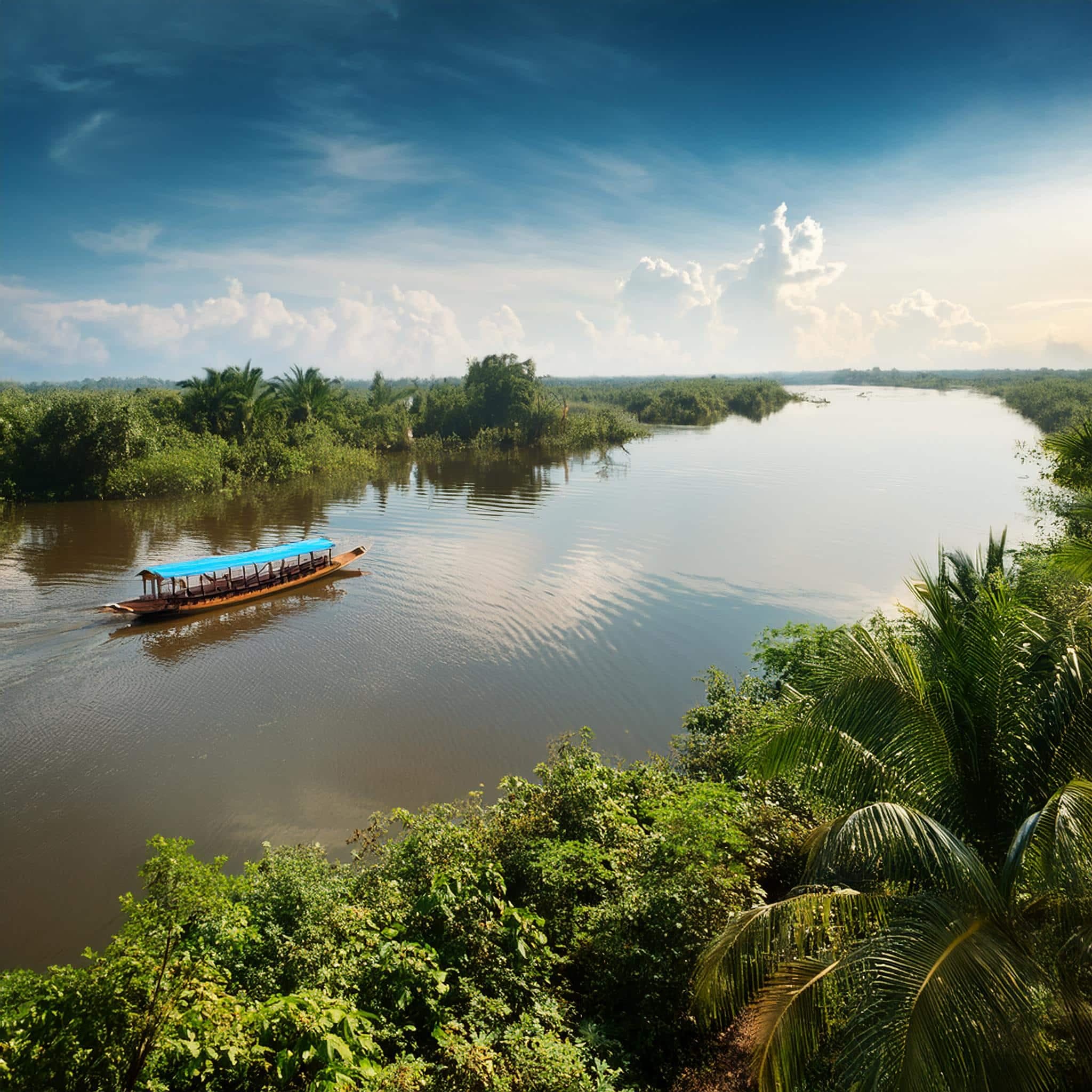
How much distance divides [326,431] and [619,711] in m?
34.9

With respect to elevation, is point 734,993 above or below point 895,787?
below

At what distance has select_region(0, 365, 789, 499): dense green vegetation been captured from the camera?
93.6 ft

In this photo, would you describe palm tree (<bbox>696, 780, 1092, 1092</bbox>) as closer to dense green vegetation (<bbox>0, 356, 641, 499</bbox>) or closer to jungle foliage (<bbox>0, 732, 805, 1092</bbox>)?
jungle foliage (<bbox>0, 732, 805, 1092</bbox>)

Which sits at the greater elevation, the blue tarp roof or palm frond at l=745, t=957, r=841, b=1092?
the blue tarp roof

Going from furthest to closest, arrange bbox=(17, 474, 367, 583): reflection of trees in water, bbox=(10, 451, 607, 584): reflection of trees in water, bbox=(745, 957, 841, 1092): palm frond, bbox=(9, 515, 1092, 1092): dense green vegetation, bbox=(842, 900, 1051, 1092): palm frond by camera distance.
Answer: bbox=(10, 451, 607, 584): reflection of trees in water < bbox=(17, 474, 367, 583): reflection of trees in water < bbox=(745, 957, 841, 1092): palm frond < bbox=(9, 515, 1092, 1092): dense green vegetation < bbox=(842, 900, 1051, 1092): palm frond

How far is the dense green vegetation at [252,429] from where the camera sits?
28516 millimetres

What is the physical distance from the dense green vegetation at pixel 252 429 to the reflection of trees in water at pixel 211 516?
4.12ft

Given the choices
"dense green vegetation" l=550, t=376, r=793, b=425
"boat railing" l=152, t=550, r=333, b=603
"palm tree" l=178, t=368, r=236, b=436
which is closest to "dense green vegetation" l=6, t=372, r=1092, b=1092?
"boat railing" l=152, t=550, r=333, b=603

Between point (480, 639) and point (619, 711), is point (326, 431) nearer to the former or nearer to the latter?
point (480, 639)

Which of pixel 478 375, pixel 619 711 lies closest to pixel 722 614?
pixel 619 711

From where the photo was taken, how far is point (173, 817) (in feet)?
31.1

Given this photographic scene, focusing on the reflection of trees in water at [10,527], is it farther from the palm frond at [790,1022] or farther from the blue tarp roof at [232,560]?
the palm frond at [790,1022]

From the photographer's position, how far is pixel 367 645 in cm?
1549

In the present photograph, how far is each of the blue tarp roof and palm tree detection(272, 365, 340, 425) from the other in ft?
82.8
